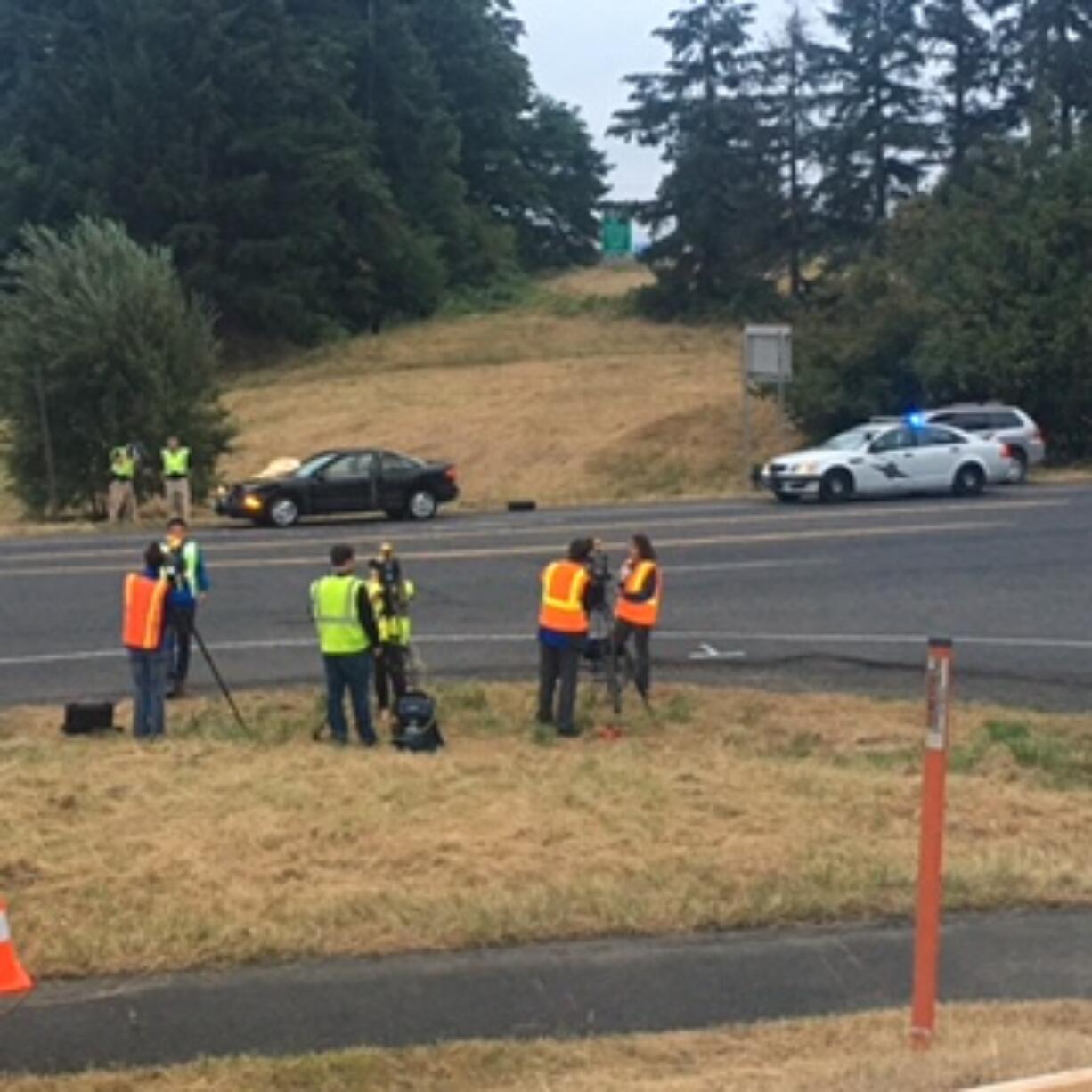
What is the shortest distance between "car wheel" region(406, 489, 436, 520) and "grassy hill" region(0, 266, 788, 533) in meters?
6.03

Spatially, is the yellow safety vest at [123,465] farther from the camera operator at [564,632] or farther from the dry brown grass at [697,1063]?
the dry brown grass at [697,1063]

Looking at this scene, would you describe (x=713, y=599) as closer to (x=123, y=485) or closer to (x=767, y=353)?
(x=123, y=485)

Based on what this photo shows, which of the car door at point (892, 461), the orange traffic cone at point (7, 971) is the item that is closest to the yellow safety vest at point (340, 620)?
the orange traffic cone at point (7, 971)

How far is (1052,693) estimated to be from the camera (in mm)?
16672

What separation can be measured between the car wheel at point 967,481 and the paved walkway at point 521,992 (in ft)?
94.9

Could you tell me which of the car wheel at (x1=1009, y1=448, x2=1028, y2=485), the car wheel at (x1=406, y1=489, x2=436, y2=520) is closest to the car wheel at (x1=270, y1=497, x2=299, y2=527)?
the car wheel at (x1=406, y1=489, x2=436, y2=520)

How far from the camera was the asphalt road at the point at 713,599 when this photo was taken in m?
18.0

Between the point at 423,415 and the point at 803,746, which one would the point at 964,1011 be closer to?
the point at 803,746

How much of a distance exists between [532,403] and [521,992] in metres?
51.7

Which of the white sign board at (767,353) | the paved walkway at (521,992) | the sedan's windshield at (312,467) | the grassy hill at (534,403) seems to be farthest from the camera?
the grassy hill at (534,403)

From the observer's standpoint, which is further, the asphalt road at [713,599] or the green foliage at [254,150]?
the green foliage at [254,150]

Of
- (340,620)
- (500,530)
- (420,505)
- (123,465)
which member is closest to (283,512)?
(420,505)

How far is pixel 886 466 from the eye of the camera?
36812 millimetres

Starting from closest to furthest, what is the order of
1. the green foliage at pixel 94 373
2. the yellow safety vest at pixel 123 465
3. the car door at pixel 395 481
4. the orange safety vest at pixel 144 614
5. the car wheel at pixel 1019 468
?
the orange safety vest at pixel 144 614, the car door at pixel 395 481, the yellow safety vest at pixel 123 465, the car wheel at pixel 1019 468, the green foliage at pixel 94 373
